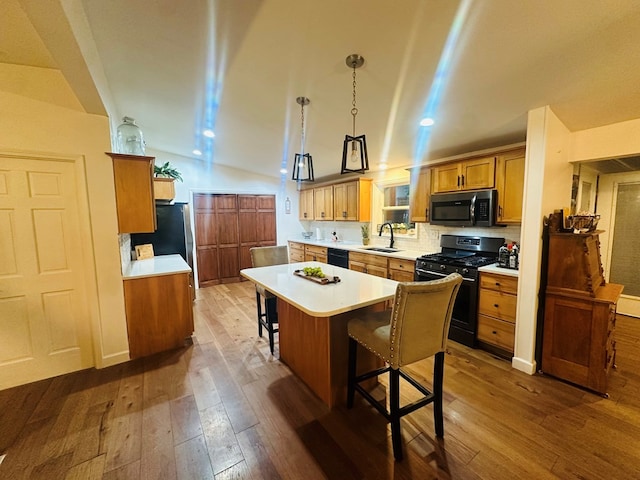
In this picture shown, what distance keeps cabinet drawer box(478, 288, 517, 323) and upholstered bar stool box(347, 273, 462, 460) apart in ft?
4.30

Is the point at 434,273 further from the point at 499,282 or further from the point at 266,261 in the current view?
the point at 266,261

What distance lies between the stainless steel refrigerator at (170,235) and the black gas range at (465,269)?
11.5 feet

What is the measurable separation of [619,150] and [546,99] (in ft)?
2.95

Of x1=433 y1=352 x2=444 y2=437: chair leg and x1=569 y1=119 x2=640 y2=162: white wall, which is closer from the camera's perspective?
x1=433 y1=352 x2=444 y2=437: chair leg

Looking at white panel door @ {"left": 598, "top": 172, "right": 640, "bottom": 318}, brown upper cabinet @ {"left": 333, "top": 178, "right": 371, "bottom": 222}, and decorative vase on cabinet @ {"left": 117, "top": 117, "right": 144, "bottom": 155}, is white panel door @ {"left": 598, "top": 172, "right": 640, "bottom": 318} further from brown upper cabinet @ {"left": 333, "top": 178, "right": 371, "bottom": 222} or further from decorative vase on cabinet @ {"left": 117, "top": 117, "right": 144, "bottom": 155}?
decorative vase on cabinet @ {"left": 117, "top": 117, "right": 144, "bottom": 155}

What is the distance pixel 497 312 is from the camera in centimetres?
270

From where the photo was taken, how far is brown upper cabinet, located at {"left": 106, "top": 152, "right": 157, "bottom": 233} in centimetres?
255

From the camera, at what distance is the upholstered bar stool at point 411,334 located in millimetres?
1531

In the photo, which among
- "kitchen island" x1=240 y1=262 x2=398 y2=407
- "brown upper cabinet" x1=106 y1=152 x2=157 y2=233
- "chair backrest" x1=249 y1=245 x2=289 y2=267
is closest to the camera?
"kitchen island" x1=240 y1=262 x2=398 y2=407

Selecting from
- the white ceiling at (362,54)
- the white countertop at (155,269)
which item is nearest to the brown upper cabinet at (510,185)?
the white ceiling at (362,54)

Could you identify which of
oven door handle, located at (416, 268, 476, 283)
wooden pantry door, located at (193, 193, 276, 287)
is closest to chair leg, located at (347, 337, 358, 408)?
oven door handle, located at (416, 268, 476, 283)

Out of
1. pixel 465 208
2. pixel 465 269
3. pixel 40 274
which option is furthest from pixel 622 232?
pixel 40 274

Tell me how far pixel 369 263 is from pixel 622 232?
3.48 metres

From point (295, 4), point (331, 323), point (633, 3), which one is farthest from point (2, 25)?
point (633, 3)
